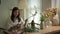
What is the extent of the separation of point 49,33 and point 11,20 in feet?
1.59

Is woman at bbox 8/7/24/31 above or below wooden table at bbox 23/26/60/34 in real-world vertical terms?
above

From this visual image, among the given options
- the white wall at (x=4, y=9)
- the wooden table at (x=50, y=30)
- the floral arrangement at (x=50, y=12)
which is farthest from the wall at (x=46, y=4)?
the white wall at (x=4, y=9)

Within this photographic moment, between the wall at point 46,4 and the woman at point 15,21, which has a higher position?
the wall at point 46,4

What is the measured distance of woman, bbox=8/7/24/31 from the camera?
60.9 inches

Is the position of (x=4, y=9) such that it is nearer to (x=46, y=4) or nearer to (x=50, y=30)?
(x=46, y=4)

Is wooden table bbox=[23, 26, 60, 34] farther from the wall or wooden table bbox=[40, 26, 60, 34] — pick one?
the wall

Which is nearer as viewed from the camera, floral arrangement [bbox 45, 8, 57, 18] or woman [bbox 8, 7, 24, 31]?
woman [bbox 8, 7, 24, 31]

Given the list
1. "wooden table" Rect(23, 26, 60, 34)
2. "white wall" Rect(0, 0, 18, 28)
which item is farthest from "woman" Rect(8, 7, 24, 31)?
"wooden table" Rect(23, 26, 60, 34)

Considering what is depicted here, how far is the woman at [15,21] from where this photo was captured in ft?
5.07

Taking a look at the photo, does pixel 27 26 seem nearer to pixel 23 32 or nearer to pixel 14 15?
pixel 23 32

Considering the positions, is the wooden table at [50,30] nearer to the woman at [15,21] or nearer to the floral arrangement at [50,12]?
the floral arrangement at [50,12]

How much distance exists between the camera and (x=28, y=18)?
5.20 feet

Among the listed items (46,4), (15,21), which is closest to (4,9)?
(15,21)

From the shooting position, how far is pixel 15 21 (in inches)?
61.7
